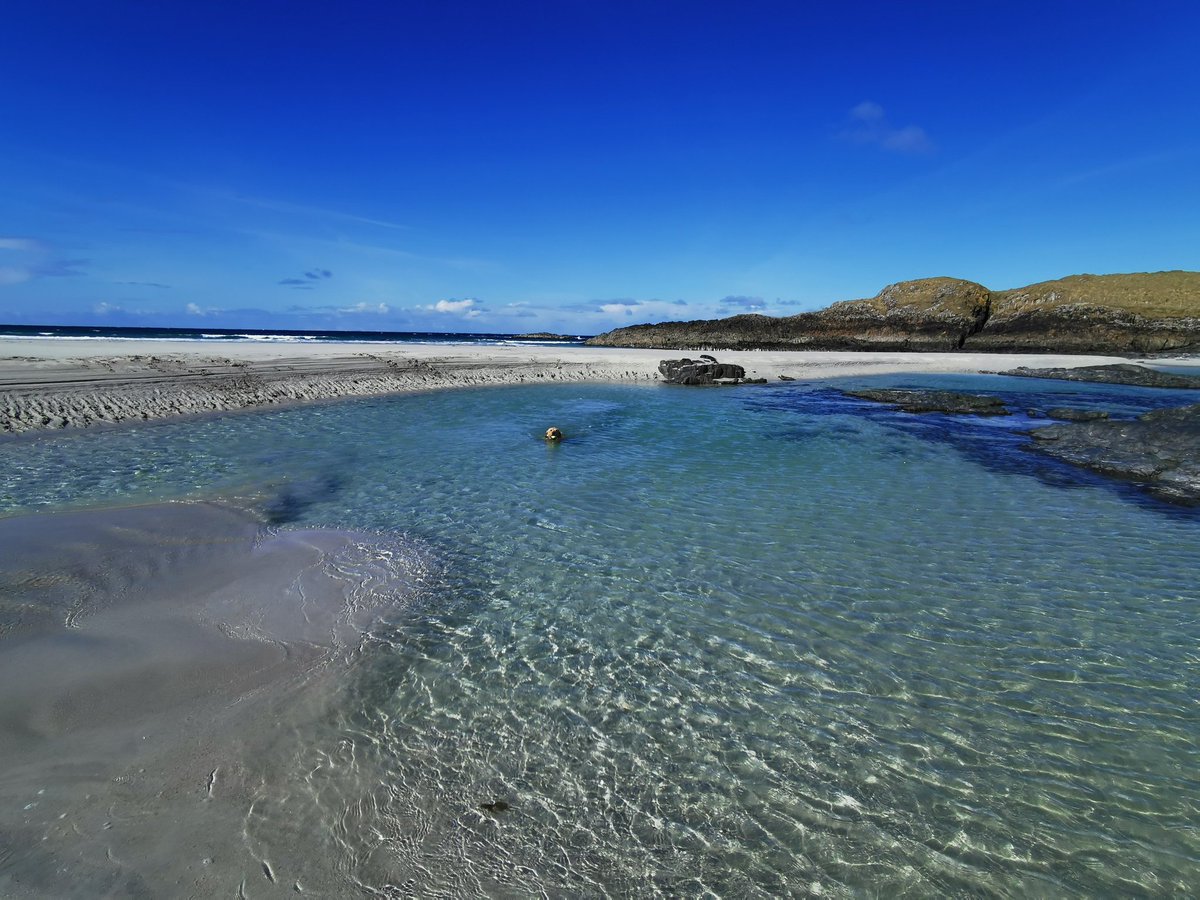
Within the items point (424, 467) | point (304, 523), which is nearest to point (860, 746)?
point (304, 523)

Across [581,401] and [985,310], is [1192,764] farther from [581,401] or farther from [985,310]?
[985,310]

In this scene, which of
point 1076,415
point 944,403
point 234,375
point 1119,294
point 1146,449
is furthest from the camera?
point 1119,294

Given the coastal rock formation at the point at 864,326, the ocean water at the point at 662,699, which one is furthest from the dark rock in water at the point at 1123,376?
the ocean water at the point at 662,699

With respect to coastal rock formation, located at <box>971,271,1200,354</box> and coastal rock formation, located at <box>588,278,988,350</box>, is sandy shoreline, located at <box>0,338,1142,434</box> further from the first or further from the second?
coastal rock formation, located at <box>588,278,988,350</box>

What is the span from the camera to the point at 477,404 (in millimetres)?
22719

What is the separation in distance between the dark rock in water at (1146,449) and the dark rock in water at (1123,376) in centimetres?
2455

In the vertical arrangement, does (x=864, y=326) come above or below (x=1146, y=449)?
above

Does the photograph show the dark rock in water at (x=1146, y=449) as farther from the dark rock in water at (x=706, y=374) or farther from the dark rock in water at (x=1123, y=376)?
the dark rock in water at (x=1123, y=376)

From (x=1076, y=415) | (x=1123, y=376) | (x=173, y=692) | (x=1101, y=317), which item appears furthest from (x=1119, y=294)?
(x=173, y=692)

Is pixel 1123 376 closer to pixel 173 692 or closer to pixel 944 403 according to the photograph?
pixel 944 403

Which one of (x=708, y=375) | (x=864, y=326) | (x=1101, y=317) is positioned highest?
(x=1101, y=317)

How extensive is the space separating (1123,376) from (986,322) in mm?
34964

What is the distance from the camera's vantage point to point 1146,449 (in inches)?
511

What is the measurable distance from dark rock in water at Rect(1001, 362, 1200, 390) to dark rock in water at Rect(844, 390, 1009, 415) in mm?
17298
